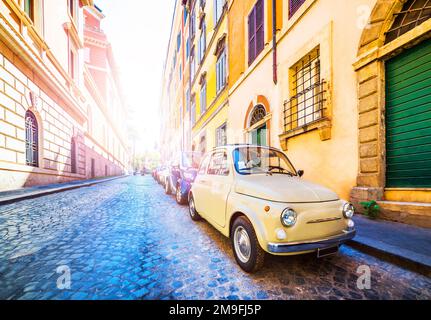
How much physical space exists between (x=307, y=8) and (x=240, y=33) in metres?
4.44

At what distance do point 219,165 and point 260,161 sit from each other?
731 mm

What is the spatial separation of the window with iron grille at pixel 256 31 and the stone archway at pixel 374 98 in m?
4.54

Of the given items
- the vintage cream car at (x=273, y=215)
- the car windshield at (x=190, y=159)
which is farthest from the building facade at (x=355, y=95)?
the car windshield at (x=190, y=159)

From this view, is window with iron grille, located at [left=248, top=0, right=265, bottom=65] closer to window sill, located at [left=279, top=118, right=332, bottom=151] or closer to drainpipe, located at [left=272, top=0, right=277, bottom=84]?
drainpipe, located at [left=272, top=0, right=277, bottom=84]

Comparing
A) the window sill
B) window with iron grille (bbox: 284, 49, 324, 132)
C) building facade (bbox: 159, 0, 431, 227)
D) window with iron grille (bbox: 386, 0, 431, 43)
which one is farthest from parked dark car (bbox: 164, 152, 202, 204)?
window with iron grille (bbox: 386, 0, 431, 43)

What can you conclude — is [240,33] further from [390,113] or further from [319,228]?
[319,228]

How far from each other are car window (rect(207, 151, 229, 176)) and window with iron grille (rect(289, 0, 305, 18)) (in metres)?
5.83

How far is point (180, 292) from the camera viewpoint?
1.90 metres

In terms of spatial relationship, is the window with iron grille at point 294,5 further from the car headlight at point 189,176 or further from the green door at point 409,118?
the car headlight at point 189,176

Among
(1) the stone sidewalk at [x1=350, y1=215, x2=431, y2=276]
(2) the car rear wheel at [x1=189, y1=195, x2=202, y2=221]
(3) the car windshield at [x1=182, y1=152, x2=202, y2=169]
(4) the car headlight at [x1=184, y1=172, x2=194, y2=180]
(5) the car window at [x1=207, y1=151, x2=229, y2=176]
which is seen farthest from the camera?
(3) the car windshield at [x1=182, y1=152, x2=202, y2=169]

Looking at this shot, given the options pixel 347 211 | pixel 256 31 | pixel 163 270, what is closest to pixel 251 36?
pixel 256 31

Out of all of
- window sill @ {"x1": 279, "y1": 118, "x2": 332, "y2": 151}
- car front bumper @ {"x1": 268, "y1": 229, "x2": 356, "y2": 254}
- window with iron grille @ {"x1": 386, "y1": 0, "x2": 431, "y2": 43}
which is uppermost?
window with iron grille @ {"x1": 386, "y1": 0, "x2": 431, "y2": 43}

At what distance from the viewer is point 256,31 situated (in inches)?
331

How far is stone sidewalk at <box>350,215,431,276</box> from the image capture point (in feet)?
7.68
